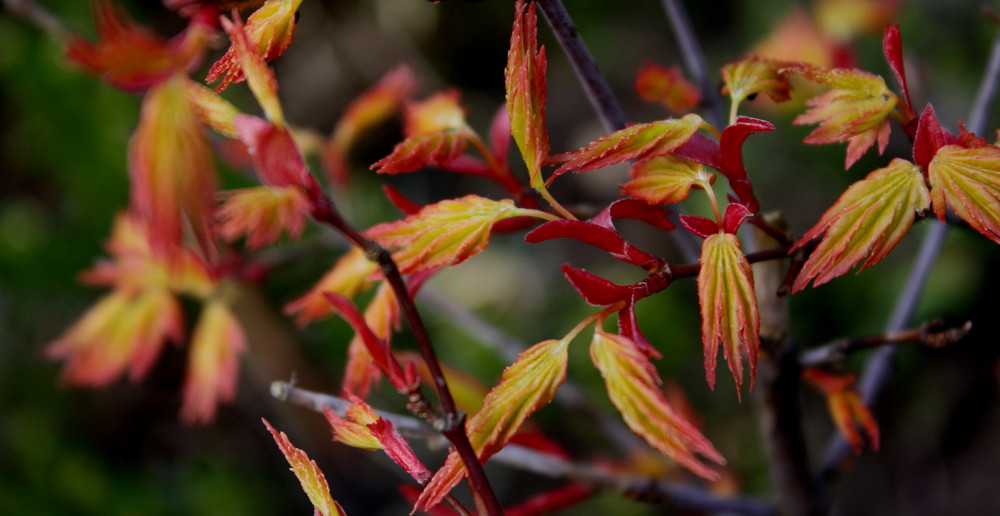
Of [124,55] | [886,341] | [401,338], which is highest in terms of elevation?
[124,55]

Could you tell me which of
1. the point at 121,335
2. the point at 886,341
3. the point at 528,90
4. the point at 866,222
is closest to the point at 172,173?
the point at 528,90

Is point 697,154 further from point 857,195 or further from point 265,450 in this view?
point 265,450

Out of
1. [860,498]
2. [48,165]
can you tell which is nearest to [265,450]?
[48,165]

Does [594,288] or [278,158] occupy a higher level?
[278,158]

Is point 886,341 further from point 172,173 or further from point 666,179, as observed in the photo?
point 172,173

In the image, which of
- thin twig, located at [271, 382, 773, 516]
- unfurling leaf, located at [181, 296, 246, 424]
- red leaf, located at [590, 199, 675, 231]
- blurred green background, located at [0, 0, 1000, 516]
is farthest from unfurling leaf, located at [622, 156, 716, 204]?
blurred green background, located at [0, 0, 1000, 516]

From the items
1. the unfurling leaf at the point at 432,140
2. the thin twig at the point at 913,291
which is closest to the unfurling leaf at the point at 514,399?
the unfurling leaf at the point at 432,140

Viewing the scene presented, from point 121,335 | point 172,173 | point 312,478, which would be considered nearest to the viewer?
point 172,173

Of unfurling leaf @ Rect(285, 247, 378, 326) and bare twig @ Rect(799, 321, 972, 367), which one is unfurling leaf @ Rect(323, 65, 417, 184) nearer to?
unfurling leaf @ Rect(285, 247, 378, 326)
